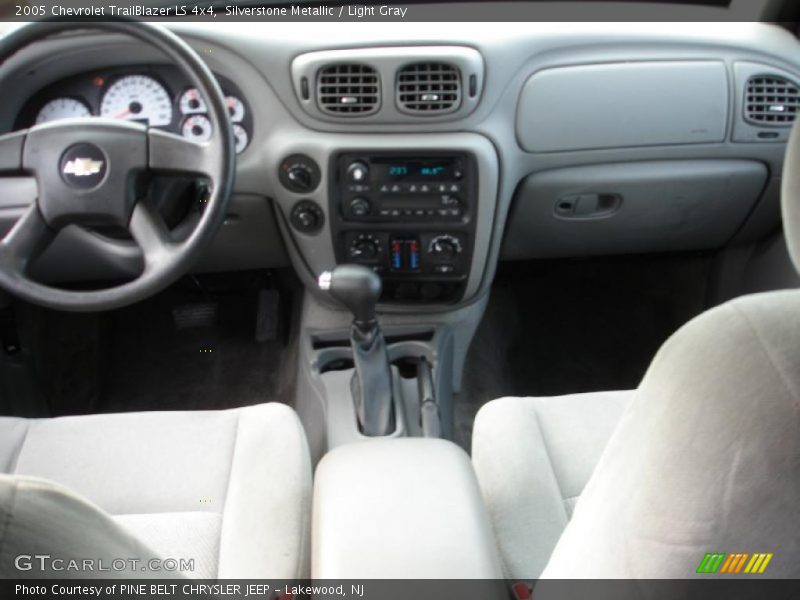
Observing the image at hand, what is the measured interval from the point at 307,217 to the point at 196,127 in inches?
11.2

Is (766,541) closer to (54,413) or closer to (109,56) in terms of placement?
(109,56)

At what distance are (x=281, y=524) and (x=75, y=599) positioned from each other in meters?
0.60

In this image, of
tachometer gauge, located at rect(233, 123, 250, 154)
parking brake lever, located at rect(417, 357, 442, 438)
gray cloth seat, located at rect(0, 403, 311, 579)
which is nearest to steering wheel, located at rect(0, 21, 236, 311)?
gray cloth seat, located at rect(0, 403, 311, 579)

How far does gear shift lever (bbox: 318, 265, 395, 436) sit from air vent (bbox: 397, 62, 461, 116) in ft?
1.08

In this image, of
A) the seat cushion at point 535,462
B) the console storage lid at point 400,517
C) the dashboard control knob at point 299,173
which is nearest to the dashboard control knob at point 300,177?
the dashboard control knob at point 299,173

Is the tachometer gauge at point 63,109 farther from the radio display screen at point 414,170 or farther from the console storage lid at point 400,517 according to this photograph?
the console storage lid at point 400,517

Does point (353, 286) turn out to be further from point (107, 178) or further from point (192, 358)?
point (192, 358)

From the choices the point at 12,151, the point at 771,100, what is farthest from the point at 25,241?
the point at 771,100

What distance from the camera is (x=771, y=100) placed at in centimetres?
155

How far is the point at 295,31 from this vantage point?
1.41 metres

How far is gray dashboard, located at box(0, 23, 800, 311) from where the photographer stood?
1396 millimetres

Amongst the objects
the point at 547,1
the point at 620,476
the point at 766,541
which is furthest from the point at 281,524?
the point at 547,1

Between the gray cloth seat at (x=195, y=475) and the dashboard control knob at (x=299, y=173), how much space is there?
506 mm

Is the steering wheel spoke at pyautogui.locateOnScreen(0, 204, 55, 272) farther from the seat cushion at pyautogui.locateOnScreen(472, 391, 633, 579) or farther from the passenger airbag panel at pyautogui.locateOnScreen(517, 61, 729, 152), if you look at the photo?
the passenger airbag panel at pyautogui.locateOnScreen(517, 61, 729, 152)
